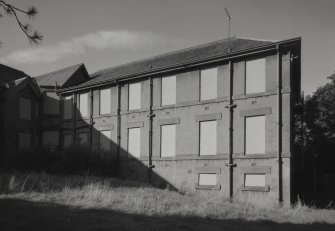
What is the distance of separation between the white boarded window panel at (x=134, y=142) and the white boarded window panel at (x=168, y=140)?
1.89 meters

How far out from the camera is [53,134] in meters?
28.6

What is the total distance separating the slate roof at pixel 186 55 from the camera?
21.0 metres

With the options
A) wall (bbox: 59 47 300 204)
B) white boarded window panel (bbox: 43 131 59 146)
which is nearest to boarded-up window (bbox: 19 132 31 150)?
white boarded window panel (bbox: 43 131 59 146)

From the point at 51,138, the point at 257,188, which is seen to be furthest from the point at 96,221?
the point at 51,138

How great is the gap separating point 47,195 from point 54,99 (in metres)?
16.3

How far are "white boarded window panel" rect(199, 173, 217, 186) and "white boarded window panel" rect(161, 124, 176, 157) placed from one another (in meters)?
2.24

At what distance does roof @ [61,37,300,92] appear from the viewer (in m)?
20.3

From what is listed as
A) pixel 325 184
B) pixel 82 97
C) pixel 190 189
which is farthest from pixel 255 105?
pixel 325 184

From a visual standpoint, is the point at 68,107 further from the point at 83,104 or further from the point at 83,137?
the point at 83,137

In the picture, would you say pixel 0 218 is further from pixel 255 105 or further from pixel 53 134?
pixel 53 134

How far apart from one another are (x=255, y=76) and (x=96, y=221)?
12.1 meters

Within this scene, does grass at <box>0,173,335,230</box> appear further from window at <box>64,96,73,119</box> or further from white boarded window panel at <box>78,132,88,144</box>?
window at <box>64,96,73,119</box>

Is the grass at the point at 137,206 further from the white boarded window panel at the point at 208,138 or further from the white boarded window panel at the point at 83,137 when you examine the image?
the white boarded window panel at the point at 83,137

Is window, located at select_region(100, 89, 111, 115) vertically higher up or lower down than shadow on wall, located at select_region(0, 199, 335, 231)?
higher up
